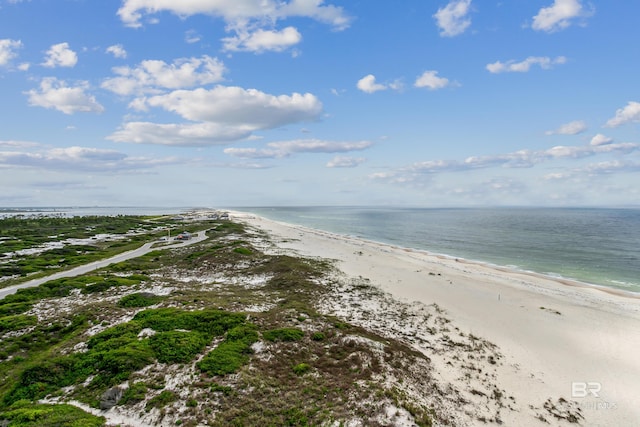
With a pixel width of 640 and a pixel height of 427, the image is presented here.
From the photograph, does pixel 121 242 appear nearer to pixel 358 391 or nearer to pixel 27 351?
pixel 27 351

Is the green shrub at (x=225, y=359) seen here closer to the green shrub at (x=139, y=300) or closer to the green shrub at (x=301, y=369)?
the green shrub at (x=301, y=369)

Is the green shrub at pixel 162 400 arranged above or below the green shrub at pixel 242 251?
below

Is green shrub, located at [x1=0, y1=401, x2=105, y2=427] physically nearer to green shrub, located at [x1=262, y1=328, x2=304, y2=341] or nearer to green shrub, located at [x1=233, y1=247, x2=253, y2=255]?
green shrub, located at [x1=262, y1=328, x2=304, y2=341]

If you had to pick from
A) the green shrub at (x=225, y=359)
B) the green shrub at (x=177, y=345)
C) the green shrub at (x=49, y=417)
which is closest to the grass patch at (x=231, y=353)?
the green shrub at (x=225, y=359)

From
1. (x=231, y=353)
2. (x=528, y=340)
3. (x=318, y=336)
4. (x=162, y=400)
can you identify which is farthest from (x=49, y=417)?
(x=528, y=340)

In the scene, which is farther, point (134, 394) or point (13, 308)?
point (13, 308)

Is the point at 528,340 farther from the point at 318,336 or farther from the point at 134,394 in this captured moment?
the point at 134,394

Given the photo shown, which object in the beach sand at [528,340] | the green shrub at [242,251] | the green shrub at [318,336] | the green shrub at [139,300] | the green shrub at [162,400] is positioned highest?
the green shrub at [242,251]
